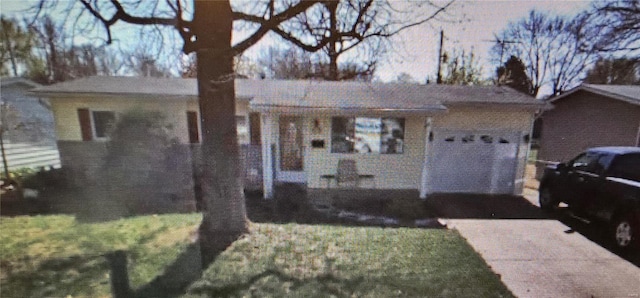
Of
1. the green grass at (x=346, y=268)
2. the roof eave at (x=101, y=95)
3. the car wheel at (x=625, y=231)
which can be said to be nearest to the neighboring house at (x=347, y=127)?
the roof eave at (x=101, y=95)

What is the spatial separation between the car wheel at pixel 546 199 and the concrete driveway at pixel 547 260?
0.05 metres

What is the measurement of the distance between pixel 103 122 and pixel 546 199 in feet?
8.58

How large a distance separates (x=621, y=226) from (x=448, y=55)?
1.23m

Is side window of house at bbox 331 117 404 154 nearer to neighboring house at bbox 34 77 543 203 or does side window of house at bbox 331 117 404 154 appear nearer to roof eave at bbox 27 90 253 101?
neighboring house at bbox 34 77 543 203

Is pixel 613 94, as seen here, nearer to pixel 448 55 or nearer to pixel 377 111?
pixel 448 55

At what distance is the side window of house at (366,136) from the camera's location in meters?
2.76

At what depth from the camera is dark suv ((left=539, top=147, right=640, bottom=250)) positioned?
103 cm

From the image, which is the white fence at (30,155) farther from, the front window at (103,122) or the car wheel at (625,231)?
the car wheel at (625,231)

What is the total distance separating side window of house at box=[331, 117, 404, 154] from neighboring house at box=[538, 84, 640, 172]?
1.56 m

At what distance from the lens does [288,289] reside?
1.12 m

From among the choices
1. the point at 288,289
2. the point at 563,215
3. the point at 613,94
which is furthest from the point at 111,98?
the point at 563,215

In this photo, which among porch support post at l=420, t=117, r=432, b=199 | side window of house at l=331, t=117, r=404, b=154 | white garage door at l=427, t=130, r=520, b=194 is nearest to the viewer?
white garage door at l=427, t=130, r=520, b=194

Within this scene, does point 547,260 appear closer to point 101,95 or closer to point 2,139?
point 101,95

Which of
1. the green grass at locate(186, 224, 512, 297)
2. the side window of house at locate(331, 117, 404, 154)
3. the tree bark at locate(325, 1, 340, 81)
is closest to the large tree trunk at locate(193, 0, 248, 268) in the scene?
the green grass at locate(186, 224, 512, 297)
